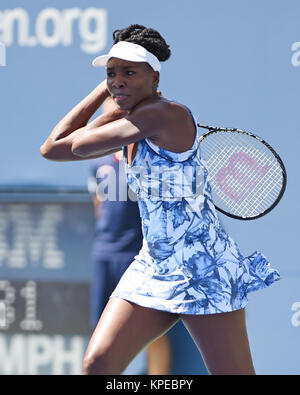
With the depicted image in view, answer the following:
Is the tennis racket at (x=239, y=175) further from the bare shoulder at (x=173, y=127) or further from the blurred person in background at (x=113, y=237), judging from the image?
the bare shoulder at (x=173, y=127)

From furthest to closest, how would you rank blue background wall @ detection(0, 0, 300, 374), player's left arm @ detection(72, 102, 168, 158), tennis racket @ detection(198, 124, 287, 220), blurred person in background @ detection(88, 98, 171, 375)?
blue background wall @ detection(0, 0, 300, 374), blurred person in background @ detection(88, 98, 171, 375), tennis racket @ detection(198, 124, 287, 220), player's left arm @ detection(72, 102, 168, 158)

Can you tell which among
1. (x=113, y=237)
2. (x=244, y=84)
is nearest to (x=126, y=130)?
(x=113, y=237)

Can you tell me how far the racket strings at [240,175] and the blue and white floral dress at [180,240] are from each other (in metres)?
0.66

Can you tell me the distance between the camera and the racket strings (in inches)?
127

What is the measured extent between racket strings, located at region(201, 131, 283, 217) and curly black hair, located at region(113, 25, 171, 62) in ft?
2.49

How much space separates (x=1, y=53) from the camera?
151 inches

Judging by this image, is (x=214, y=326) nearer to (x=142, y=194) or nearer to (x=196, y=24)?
(x=142, y=194)

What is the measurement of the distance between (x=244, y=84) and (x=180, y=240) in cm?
138

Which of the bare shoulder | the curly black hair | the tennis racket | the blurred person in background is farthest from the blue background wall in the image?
the bare shoulder

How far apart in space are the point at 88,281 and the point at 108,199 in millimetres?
413

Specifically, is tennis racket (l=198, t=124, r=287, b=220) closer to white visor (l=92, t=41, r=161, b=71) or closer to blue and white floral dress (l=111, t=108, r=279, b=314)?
blue and white floral dress (l=111, t=108, r=279, b=314)

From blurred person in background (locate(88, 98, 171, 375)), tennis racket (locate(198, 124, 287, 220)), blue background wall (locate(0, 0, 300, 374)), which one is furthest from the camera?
blue background wall (locate(0, 0, 300, 374))

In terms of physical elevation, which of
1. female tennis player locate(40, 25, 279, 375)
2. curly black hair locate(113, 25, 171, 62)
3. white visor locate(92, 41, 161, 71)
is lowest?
female tennis player locate(40, 25, 279, 375)
